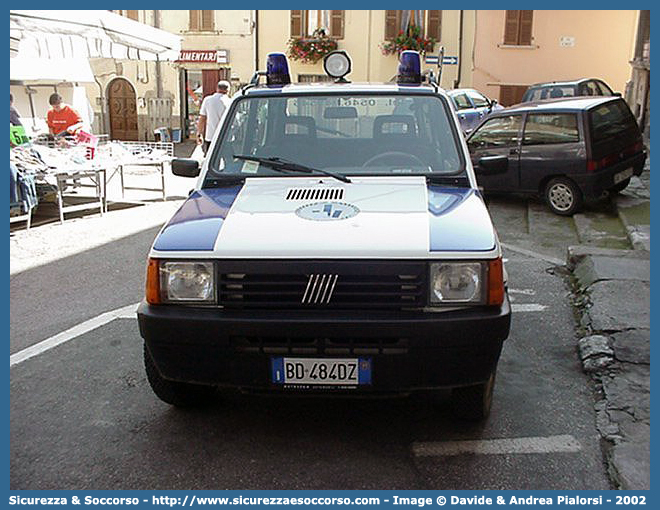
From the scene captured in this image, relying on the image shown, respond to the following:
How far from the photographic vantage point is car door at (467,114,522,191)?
1063 centimetres

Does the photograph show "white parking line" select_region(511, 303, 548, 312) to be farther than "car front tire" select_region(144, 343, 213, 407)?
Yes

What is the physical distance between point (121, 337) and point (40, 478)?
1980 millimetres

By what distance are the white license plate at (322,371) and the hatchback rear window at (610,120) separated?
24.8 feet

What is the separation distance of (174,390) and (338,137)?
1.86 metres

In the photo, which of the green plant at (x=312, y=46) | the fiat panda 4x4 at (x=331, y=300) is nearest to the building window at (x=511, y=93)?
the green plant at (x=312, y=46)

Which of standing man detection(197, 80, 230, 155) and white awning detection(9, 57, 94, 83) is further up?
white awning detection(9, 57, 94, 83)

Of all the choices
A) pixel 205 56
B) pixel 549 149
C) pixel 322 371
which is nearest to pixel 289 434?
pixel 322 371

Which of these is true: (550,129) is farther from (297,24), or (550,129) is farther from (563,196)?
(297,24)

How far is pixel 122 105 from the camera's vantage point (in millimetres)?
26703

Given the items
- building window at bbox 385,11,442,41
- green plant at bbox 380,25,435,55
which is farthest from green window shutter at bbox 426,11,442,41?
green plant at bbox 380,25,435,55

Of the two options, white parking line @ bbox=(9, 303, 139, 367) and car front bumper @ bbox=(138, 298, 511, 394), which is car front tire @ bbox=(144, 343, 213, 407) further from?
white parking line @ bbox=(9, 303, 139, 367)

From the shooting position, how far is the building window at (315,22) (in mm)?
26766

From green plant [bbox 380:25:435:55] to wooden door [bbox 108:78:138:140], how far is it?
9.71 meters

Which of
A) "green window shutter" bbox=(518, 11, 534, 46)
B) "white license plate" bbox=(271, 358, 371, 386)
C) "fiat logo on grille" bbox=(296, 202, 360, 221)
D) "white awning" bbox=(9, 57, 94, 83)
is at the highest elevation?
"green window shutter" bbox=(518, 11, 534, 46)
